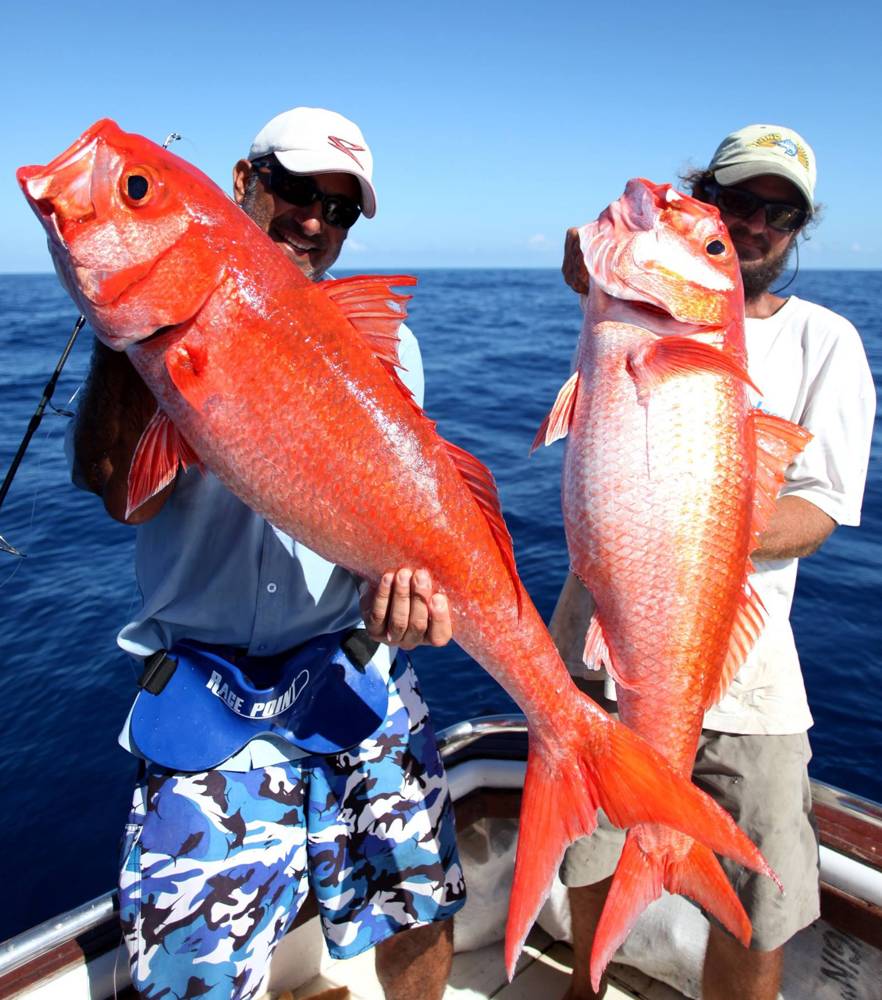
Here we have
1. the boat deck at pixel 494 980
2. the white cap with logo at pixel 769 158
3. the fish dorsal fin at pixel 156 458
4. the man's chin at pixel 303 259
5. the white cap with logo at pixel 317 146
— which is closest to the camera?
the fish dorsal fin at pixel 156 458

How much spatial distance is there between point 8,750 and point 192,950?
4.69 m

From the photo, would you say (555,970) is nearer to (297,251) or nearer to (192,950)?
(192,950)

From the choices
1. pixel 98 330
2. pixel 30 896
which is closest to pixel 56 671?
pixel 30 896

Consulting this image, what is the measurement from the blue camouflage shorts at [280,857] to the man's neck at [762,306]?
6.47ft

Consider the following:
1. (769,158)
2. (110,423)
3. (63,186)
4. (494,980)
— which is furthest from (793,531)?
(494,980)

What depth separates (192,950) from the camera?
229 centimetres

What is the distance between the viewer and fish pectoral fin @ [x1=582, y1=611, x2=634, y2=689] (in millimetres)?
2229

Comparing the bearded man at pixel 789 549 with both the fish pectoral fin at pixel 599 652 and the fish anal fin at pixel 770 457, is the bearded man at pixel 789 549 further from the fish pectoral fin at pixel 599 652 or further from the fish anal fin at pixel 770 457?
the fish pectoral fin at pixel 599 652

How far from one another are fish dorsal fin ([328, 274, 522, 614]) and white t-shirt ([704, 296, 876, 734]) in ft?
4.00

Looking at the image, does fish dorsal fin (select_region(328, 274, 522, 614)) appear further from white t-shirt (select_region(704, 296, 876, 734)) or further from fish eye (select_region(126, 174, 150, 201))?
white t-shirt (select_region(704, 296, 876, 734))

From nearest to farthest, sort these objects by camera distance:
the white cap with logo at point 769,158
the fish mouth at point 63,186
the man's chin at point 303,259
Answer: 1. the fish mouth at point 63,186
2. the man's chin at point 303,259
3. the white cap with logo at point 769,158

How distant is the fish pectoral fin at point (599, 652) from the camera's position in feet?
7.31

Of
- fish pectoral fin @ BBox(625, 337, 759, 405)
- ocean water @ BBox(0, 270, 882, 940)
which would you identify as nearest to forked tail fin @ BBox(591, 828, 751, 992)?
fish pectoral fin @ BBox(625, 337, 759, 405)

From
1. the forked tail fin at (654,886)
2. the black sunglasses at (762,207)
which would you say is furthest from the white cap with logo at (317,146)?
the forked tail fin at (654,886)
